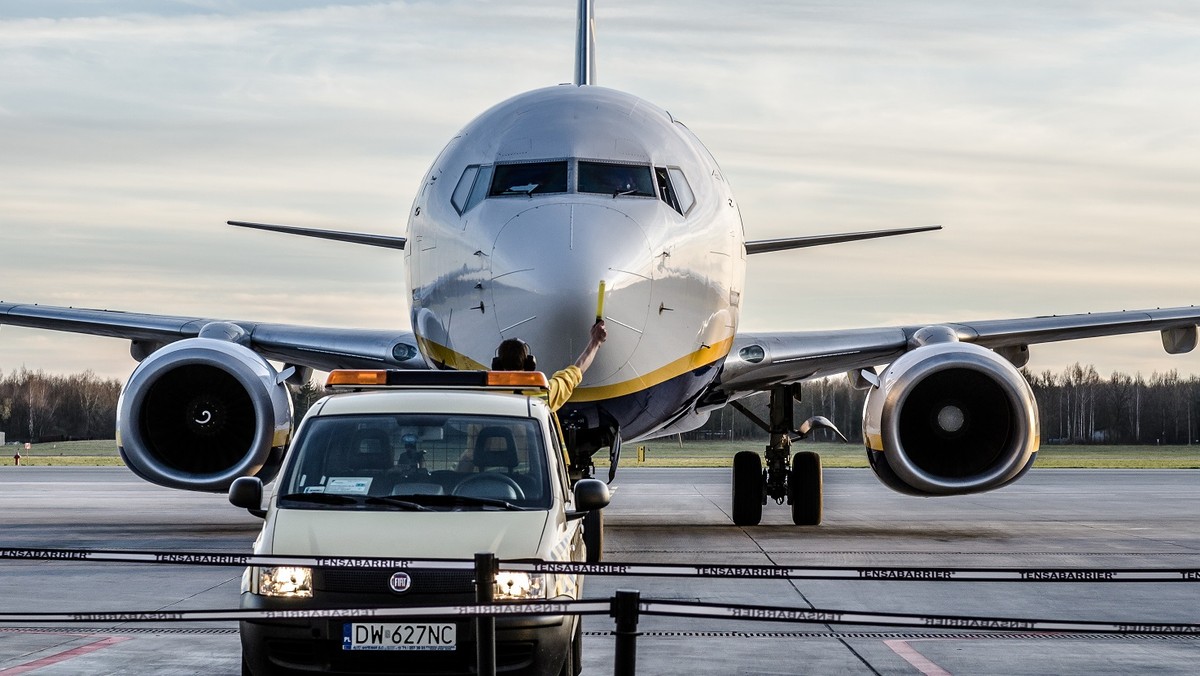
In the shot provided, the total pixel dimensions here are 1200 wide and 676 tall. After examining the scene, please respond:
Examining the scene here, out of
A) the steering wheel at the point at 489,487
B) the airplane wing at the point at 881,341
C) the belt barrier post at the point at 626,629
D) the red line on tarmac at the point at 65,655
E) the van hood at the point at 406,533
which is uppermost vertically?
the airplane wing at the point at 881,341

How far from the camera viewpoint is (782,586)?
10.5 meters

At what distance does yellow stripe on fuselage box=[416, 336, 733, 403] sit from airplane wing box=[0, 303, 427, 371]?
2001 millimetres

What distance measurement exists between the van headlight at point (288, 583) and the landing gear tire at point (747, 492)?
10637mm

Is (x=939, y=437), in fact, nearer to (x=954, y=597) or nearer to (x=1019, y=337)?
(x=1019, y=337)

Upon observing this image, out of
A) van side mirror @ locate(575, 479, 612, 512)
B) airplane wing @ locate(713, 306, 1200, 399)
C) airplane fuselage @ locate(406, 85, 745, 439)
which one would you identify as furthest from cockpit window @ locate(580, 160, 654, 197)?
van side mirror @ locate(575, 479, 612, 512)

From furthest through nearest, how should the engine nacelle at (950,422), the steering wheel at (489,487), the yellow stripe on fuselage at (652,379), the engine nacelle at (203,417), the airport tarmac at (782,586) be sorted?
the engine nacelle at (950,422), the engine nacelle at (203,417), the yellow stripe on fuselage at (652,379), the airport tarmac at (782,586), the steering wheel at (489,487)

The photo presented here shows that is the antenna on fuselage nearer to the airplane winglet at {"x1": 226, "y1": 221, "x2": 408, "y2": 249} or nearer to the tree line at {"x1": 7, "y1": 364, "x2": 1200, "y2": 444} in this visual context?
the airplane winglet at {"x1": 226, "y1": 221, "x2": 408, "y2": 249}

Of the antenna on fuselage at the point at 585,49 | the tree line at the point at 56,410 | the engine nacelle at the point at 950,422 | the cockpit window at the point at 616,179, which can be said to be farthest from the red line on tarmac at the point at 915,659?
the tree line at the point at 56,410

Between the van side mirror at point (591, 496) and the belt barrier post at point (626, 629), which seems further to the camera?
the van side mirror at point (591, 496)

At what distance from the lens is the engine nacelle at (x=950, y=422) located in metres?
13.5

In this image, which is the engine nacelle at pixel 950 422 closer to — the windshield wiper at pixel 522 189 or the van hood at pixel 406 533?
the windshield wiper at pixel 522 189

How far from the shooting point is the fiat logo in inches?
228

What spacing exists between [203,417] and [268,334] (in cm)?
162

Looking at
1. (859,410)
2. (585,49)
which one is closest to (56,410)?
(859,410)
